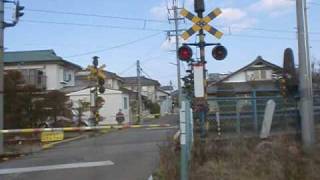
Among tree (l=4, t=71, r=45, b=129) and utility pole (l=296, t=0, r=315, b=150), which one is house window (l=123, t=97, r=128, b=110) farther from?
utility pole (l=296, t=0, r=315, b=150)

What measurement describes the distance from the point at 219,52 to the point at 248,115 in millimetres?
2355

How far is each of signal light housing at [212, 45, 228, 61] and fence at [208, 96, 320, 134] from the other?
182cm

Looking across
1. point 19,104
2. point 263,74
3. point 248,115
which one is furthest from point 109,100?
point 248,115

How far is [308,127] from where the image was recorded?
12.8 meters

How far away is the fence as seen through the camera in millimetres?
14648

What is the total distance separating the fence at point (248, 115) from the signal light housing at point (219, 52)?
5.97 feet

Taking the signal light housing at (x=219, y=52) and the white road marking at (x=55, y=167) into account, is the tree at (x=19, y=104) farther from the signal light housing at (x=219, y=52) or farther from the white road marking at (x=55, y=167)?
the signal light housing at (x=219, y=52)

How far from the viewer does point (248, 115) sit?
15.1 meters

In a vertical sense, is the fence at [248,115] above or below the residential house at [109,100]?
below

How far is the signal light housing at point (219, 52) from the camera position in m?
13.6

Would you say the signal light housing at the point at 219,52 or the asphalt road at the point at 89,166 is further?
the signal light housing at the point at 219,52

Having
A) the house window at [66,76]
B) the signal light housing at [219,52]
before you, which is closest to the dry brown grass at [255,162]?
the signal light housing at [219,52]

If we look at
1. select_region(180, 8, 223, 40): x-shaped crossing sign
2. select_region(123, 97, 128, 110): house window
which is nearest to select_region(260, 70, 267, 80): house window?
select_region(123, 97, 128, 110): house window

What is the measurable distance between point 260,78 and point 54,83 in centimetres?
2206
